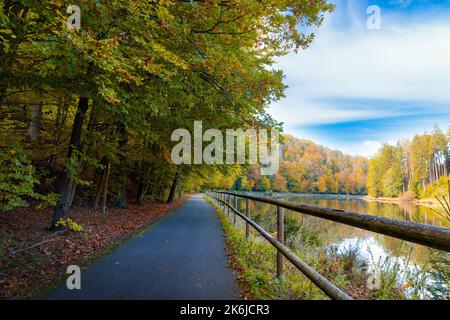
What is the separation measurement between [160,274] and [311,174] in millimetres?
93327

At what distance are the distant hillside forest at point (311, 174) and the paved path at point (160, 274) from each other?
56990 mm

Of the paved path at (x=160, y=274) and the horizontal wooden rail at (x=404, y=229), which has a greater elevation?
the horizontal wooden rail at (x=404, y=229)

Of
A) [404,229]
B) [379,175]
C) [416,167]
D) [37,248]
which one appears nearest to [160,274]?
[37,248]

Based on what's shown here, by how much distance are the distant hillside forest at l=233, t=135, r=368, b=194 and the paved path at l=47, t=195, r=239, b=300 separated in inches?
2244

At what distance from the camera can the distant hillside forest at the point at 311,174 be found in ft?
232

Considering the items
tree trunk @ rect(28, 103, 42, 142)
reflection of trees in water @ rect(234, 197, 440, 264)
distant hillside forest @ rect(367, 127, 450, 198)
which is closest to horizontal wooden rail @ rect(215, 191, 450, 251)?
reflection of trees in water @ rect(234, 197, 440, 264)

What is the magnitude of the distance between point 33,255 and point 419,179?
69.0m

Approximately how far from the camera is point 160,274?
395 centimetres

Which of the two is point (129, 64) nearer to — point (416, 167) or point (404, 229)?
point (404, 229)

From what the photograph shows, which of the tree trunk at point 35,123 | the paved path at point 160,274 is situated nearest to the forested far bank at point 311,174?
the tree trunk at point 35,123

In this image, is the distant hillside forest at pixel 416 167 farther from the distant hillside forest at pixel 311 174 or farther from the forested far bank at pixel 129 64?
the forested far bank at pixel 129 64

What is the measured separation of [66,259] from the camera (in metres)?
4.72
